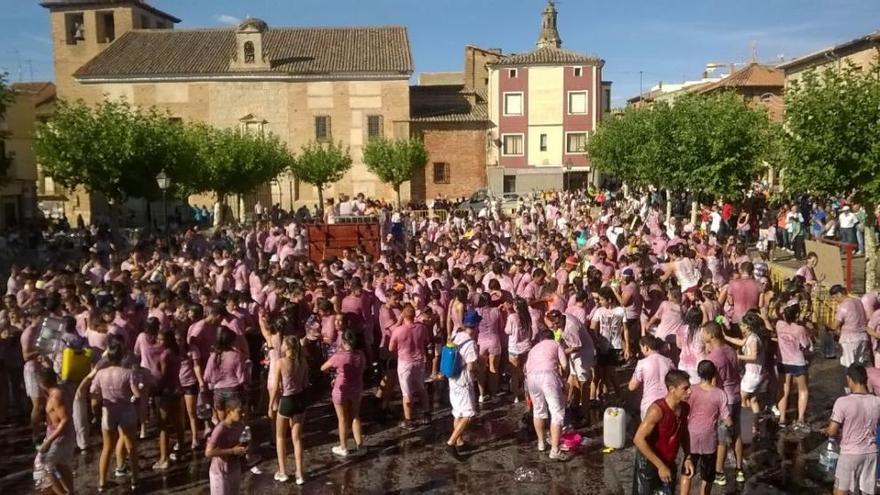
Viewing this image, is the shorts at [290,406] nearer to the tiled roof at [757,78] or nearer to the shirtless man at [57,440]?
the shirtless man at [57,440]

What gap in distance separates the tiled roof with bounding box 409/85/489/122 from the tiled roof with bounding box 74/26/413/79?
3895mm

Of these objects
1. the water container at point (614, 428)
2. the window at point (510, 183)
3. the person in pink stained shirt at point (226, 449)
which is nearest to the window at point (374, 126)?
the window at point (510, 183)

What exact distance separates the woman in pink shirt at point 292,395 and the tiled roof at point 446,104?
39859mm

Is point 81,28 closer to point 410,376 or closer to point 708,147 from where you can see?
point 708,147

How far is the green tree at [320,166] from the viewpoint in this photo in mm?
41312

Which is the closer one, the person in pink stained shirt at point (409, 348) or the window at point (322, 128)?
the person in pink stained shirt at point (409, 348)

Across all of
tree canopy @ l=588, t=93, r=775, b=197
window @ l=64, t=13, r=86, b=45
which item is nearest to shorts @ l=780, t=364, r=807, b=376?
tree canopy @ l=588, t=93, r=775, b=197

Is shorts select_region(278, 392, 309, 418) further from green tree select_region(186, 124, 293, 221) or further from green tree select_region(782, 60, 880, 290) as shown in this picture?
green tree select_region(186, 124, 293, 221)

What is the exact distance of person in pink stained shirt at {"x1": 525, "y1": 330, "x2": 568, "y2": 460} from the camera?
25.9ft

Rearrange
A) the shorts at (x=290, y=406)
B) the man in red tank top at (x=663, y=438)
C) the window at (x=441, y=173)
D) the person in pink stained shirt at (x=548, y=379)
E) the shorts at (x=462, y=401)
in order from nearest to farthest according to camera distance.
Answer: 1. the man in red tank top at (x=663, y=438)
2. the shorts at (x=290, y=406)
3. the person in pink stained shirt at (x=548, y=379)
4. the shorts at (x=462, y=401)
5. the window at (x=441, y=173)

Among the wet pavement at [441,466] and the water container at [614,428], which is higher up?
the water container at [614,428]

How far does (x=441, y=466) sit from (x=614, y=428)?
1.87 meters

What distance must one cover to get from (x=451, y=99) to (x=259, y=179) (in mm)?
18352

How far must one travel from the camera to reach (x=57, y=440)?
22.0 feet
